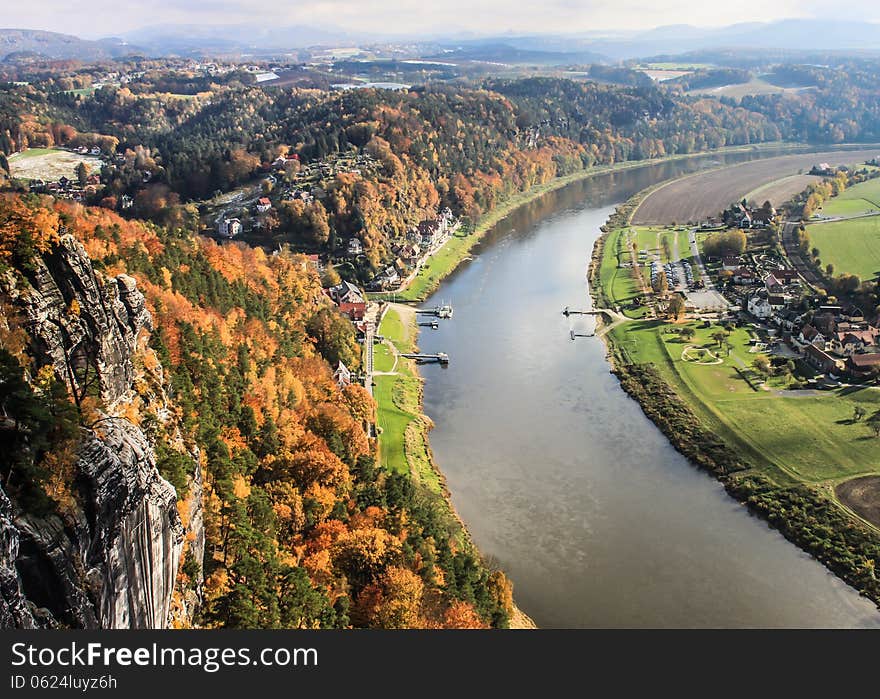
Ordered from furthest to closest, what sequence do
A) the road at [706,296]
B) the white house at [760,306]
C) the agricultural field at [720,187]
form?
1. the agricultural field at [720,187]
2. the road at [706,296]
3. the white house at [760,306]

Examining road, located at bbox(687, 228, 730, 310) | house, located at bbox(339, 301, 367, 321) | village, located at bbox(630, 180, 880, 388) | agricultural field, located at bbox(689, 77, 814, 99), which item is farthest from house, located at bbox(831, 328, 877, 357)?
agricultural field, located at bbox(689, 77, 814, 99)

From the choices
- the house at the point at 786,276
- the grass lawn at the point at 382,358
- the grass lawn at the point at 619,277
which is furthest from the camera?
the house at the point at 786,276

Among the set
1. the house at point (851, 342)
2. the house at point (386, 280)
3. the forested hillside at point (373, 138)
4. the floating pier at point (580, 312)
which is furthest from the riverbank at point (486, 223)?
the house at point (851, 342)

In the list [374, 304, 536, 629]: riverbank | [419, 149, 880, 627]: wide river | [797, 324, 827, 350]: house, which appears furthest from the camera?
[797, 324, 827, 350]: house

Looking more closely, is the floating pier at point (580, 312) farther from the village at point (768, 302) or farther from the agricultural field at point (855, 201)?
the agricultural field at point (855, 201)

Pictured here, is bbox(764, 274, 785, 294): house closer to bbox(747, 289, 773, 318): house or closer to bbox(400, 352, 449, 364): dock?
bbox(747, 289, 773, 318): house

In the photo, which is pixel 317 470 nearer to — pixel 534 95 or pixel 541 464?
pixel 541 464

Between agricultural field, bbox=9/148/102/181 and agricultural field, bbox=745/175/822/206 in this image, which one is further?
agricultural field, bbox=745/175/822/206
